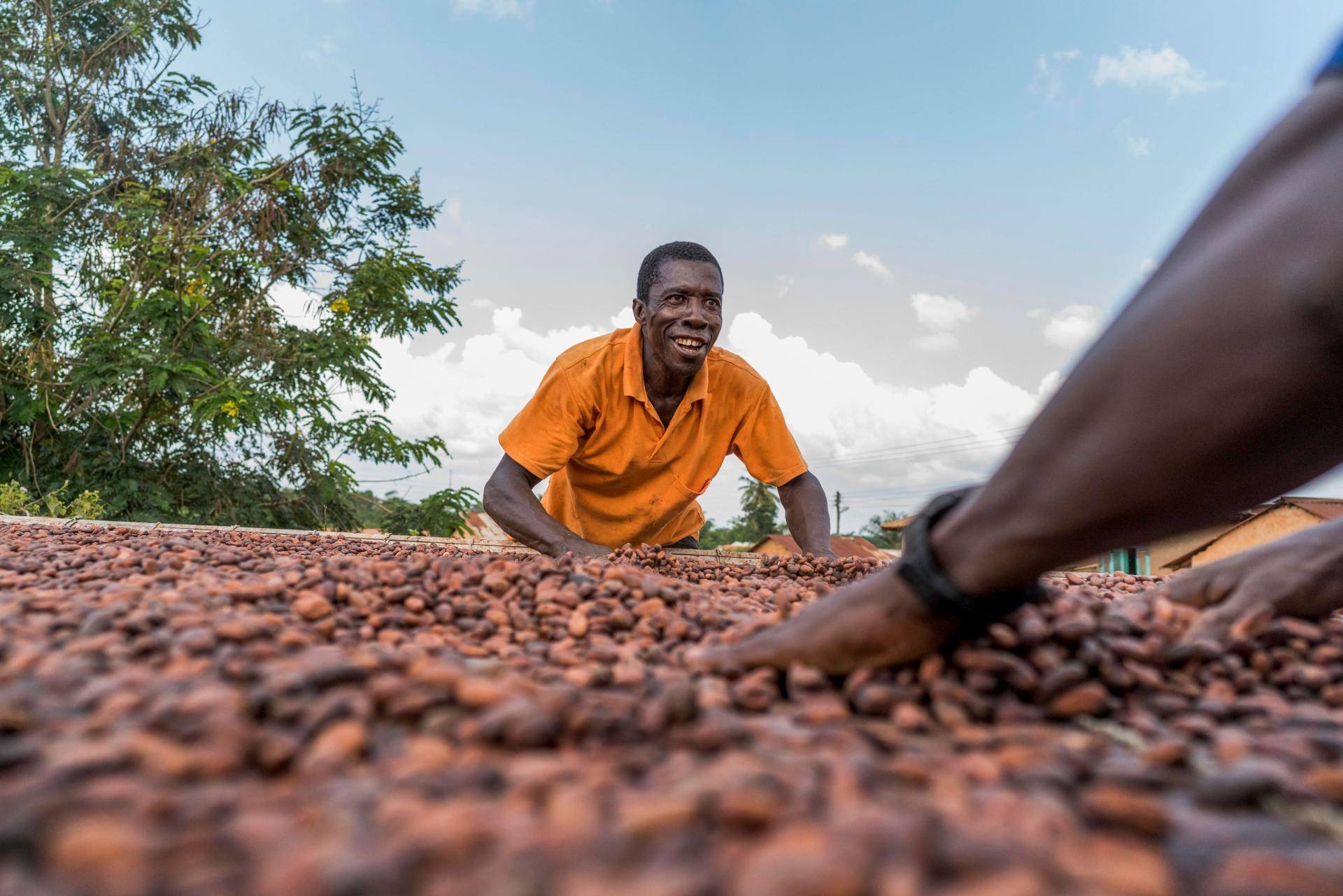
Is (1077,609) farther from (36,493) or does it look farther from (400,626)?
(36,493)

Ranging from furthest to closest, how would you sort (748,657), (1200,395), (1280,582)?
(1280,582) < (748,657) < (1200,395)

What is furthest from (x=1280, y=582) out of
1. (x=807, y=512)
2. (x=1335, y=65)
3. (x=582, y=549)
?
(x=807, y=512)

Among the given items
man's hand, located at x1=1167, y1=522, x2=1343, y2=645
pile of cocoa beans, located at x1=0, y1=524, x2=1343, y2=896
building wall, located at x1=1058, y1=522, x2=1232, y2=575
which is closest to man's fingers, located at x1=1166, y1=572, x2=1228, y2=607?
man's hand, located at x1=1167, y1=522, x2=1343, y2=645

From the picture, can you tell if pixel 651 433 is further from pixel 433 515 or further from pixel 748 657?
pixel 433 515

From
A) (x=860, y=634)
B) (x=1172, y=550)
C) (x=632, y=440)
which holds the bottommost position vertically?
(x=860, y=634)

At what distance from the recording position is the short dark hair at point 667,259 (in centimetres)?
372

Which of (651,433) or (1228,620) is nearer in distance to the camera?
(1228,620)

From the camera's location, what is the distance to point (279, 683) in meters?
0.94

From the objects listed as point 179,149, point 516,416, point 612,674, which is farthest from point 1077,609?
point 179,149

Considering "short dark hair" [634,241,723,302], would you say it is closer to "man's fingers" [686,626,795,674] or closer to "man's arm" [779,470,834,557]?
"man's arm" [779,470,834,557]

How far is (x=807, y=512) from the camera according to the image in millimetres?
3834

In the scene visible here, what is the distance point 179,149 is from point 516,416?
27.3ft

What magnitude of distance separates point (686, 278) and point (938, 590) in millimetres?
2690

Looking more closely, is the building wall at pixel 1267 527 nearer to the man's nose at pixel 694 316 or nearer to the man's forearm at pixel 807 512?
the man's forearm at pixel 807 512
